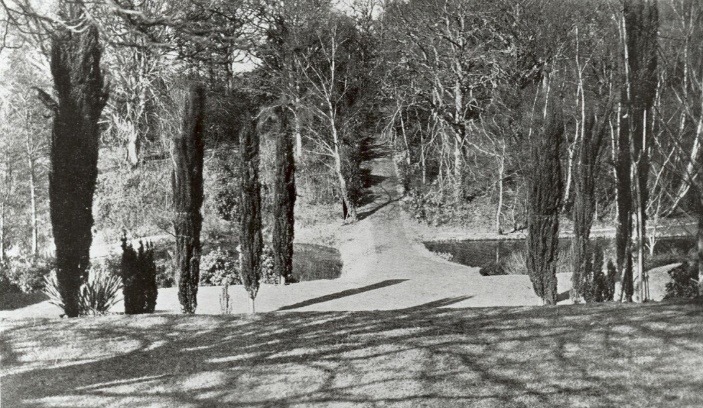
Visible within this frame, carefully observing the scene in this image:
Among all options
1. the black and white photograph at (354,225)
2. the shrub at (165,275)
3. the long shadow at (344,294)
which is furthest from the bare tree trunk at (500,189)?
the shrub at (165,275)

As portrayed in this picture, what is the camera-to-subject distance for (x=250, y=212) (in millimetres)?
Answer: 12516

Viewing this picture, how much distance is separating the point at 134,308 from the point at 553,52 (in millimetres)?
20580

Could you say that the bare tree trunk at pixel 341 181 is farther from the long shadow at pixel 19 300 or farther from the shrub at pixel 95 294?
the shrub at pixel 95 294

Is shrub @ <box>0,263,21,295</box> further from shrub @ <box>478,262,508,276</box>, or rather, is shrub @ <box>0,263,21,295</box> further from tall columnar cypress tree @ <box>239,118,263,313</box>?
shrub @ <box>478,262,508,276</box>

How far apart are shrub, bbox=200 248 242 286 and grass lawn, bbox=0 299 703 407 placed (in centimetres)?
791

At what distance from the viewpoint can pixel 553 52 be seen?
25016mm

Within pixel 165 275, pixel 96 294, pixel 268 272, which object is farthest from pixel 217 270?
pixel 96 294

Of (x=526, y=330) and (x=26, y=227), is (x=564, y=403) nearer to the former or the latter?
(x=526, y=330)

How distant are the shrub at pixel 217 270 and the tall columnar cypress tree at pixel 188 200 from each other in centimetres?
485

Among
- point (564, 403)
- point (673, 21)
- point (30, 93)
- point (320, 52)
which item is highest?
point (320, 52)

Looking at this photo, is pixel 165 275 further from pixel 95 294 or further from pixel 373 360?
pixel 373 360

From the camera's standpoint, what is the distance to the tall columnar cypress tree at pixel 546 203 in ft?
36.4

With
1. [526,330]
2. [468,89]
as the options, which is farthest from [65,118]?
[468,89]

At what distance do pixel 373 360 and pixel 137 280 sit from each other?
18.6 feet
